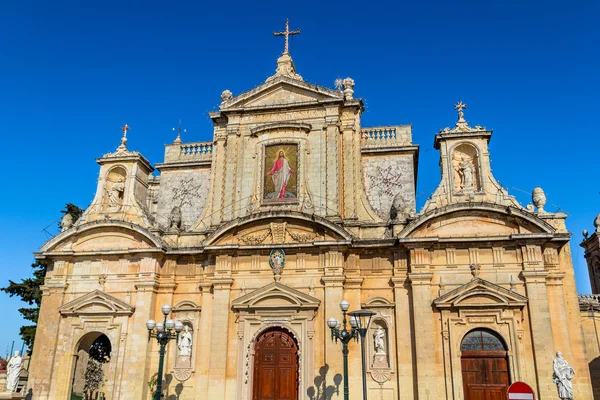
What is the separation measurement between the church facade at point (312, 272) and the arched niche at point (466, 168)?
7 cm

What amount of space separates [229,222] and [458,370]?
374 inches

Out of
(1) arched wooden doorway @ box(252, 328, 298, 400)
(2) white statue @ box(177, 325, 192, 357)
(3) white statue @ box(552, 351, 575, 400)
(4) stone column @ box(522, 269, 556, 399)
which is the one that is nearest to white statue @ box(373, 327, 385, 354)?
(1) arched wooden doorway @ box(252, 328, 298, 400)

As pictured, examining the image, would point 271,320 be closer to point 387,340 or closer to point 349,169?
point 387,340

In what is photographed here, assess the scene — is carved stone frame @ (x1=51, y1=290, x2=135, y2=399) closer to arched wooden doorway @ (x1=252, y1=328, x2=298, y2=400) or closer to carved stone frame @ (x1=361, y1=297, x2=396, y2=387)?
arched wooden doorway @ (x1=252, y1=328, x2=298, y2=400)

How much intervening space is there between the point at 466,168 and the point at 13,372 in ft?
60.6

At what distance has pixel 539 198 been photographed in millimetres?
19578

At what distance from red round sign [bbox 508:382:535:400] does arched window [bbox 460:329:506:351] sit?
7523 mm

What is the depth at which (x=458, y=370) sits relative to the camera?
58.4 ft

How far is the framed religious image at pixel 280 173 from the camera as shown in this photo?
2150 centimetres

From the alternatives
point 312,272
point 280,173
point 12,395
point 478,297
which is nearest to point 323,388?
point 312,272

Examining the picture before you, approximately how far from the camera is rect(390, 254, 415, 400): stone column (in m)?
18.0

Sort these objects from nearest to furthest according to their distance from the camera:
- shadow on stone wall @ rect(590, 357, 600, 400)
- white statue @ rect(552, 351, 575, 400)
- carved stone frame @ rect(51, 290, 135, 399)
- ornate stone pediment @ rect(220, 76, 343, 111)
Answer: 1. white statue @ rect(552, 351, 575, 400)
2. shadow on stone wall @ rect(590, 357, 600, 400)
3. carved stone frame @ rect(51, 290, 135, 399)
4. ornate stone pediment @ rect(220, 76, 343, 111)

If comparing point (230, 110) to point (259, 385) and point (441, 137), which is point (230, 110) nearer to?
point (441, 137)

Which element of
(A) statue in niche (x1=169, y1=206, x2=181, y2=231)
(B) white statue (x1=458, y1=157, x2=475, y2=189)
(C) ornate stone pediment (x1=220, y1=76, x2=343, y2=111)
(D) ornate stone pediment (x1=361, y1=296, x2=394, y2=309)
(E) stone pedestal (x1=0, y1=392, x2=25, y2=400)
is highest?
(C) ornate stone pediment (x1=220, y1=76, x2=343, y2=111)
